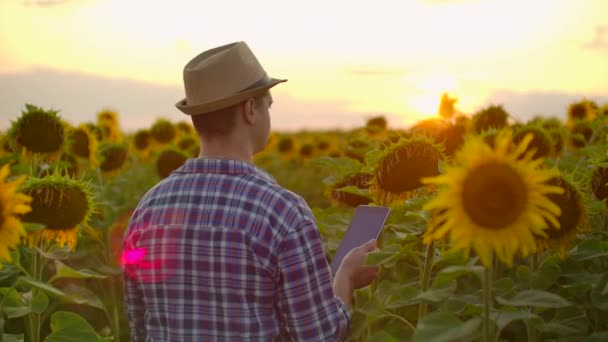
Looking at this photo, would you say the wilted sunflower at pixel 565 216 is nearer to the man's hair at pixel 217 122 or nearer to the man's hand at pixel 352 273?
the man's hand at pixel 352 273

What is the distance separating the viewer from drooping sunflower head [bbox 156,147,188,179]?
8922 millimetres

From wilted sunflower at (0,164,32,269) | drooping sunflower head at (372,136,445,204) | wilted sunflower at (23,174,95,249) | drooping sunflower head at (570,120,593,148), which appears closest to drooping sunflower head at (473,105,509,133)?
drooping sunflower head at (570,120,593,148)

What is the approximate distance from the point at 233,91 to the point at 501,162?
1.12 metres

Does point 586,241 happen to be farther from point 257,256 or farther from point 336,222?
point 257,256

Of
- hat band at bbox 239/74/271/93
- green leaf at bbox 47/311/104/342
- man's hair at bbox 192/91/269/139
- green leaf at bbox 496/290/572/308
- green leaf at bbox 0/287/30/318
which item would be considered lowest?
green leaf at bbox 47/311/104/342

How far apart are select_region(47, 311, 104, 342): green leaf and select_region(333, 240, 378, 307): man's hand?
1.08 m

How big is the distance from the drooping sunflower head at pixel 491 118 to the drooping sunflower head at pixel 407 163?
2.50m

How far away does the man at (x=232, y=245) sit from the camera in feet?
9.54

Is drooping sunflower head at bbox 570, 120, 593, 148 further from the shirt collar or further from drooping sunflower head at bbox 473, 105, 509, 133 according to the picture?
the shirt collar

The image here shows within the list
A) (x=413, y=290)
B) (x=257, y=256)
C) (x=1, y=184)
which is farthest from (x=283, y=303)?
(x=1, y=184)

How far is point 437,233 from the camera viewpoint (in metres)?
2.42

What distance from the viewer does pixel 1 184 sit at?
8.36 ft

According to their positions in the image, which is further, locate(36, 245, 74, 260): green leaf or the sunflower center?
locate(36, 245, 74, 260): green leaf

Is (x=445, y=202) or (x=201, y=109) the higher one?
(x=201, y=109)
